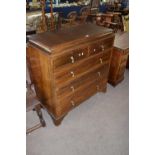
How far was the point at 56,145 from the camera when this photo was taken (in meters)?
2.00

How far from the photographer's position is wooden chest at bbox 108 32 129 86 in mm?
2719

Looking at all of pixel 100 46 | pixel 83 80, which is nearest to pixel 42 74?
pixel 83 80

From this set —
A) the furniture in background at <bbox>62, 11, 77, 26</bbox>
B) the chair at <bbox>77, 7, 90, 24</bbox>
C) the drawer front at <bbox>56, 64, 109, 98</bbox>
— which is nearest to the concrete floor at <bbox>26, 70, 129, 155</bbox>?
the drawer front at <bbox>56, 64, 109, 98</bbox>

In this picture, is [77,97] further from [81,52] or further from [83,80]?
[81,52]

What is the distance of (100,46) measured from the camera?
2176 millimetres

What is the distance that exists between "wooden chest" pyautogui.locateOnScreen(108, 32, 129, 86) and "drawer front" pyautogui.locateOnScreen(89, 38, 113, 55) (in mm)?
421

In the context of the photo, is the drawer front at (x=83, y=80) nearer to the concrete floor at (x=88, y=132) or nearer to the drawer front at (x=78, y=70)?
the drawer front at (x=78, y=70)

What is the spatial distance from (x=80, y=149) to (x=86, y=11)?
442 centimetres

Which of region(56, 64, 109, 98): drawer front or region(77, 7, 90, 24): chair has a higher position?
region(77, 7, 90, 24): chair

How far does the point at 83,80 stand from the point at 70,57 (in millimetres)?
451

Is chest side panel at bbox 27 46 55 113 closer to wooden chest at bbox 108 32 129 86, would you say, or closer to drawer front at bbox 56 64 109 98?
drawer front at bbox 56 64 109 98

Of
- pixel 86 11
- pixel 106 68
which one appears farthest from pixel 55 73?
pixel 86 11

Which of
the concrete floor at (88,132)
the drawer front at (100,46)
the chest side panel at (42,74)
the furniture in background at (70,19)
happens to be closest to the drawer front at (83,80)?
the chest side panel at (42,74)
